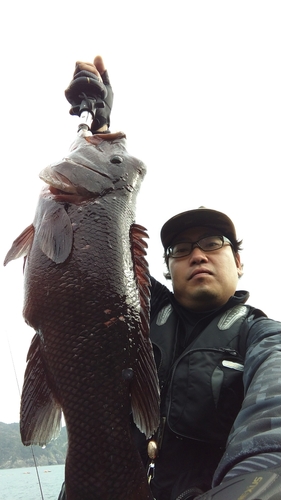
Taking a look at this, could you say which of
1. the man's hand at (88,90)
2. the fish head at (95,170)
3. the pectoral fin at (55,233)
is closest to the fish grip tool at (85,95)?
the man's hand at (88,90)

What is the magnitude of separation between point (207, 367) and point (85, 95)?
2358mm

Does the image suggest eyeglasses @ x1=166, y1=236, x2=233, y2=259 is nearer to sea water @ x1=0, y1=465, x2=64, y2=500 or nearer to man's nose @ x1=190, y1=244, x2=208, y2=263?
man's nose @ x1=190, y1=244, x2=208, y2=263

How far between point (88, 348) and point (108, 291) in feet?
0.98

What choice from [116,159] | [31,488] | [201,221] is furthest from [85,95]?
[31,488]

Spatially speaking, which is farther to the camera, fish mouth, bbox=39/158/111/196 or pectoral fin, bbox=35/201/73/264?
fish mouth, bbox=39/158/111/196

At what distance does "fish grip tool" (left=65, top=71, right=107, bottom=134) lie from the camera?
305 centimetres

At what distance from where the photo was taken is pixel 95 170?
237cm

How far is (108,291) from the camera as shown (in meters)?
1.89

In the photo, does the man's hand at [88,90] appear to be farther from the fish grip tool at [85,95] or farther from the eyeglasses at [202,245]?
the eyeglasses at [202,245]

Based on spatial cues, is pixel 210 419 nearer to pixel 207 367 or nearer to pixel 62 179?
pixel 207 367

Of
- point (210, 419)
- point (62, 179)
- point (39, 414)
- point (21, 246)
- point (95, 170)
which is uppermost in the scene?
point (95, 170)

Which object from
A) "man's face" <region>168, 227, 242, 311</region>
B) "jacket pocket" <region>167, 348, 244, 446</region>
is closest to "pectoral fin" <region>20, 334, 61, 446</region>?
"jacket pocket" <region>167, 348, 244, 446</region>

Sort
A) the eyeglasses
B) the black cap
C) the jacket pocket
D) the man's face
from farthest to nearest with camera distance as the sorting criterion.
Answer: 1. the black cap
2. the eyeglasses
3. the man's face
4. the jacket pocket

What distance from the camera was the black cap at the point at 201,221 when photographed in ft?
12.1
